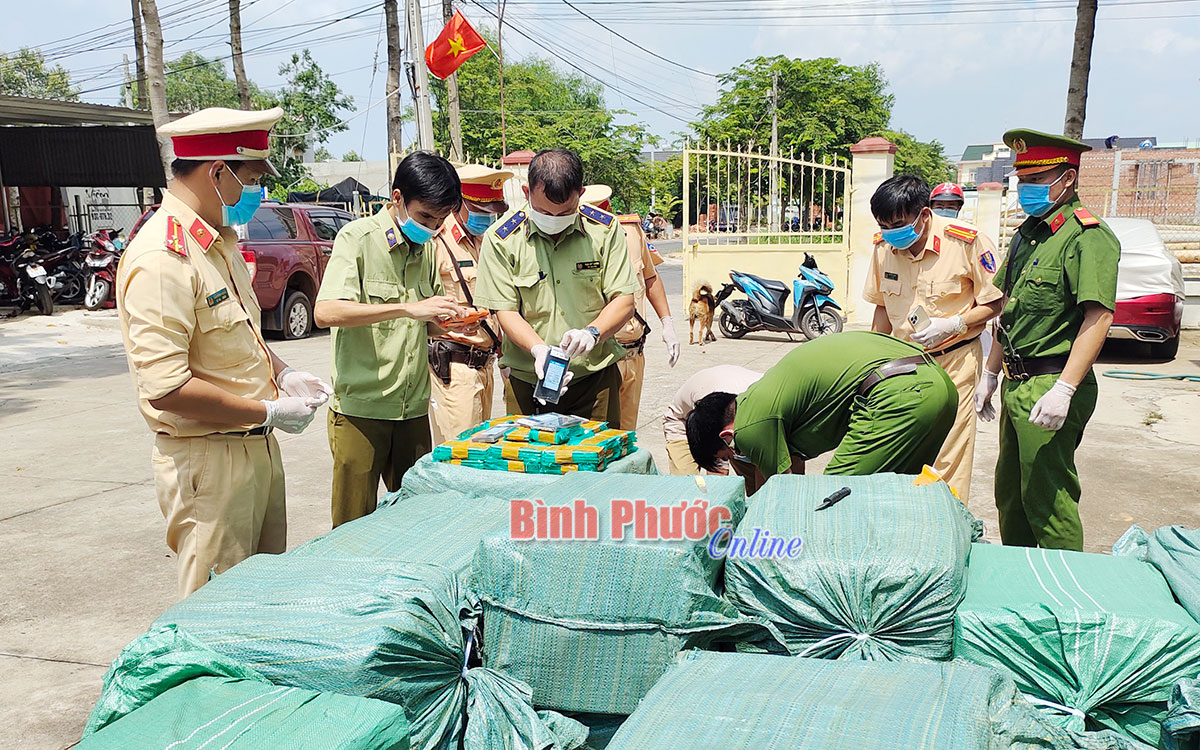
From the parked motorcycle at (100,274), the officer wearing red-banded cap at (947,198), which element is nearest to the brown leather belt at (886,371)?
the officer wearing red-banded cap at (947,198)

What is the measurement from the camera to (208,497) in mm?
2369

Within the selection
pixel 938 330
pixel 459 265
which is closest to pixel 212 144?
pixel 459 265

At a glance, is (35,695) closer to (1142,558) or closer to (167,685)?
(167,685)

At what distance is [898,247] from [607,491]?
2.61m

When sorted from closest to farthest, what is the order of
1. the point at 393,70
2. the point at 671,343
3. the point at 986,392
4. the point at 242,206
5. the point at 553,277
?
the point at 242,206
the point at 553,277
the point at 986,392
the point at 671,343
the point at 393,70

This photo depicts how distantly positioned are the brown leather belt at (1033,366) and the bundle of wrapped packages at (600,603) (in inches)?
→ 78.4

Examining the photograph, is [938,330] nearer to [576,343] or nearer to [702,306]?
[576,343]

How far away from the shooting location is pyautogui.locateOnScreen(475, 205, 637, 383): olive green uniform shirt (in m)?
3.51

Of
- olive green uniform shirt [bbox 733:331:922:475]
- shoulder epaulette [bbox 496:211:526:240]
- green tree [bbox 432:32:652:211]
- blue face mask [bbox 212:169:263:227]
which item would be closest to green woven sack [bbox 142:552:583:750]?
blue face mask [bbox 212:169:263:227]

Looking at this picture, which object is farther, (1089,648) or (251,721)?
(1089,648)

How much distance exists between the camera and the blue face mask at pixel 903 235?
159 inches

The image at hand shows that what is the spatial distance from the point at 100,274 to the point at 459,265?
1035cm

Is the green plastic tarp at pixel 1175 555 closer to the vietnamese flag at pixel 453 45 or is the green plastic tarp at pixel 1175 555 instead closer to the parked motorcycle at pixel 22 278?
Answer: the vietnamese flag at pixel 453 45

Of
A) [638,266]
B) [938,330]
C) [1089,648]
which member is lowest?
[1089,648]
